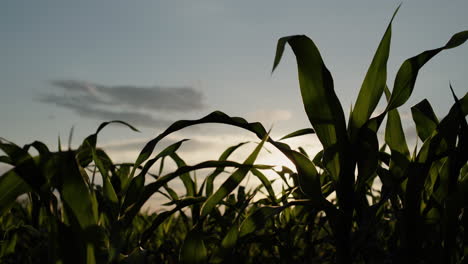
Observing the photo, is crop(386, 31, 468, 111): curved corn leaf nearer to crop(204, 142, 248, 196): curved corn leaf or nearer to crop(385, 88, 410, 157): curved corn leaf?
crop(385, 88, 410, 157): curved corn leaf

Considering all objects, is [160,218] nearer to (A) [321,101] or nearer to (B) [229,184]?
(B) [229,184]

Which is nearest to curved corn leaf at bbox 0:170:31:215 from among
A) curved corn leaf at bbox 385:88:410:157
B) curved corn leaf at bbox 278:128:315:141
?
curved corn leaf at bbox 278:128:315:141

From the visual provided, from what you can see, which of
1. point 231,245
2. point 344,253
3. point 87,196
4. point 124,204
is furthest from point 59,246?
point 344,253

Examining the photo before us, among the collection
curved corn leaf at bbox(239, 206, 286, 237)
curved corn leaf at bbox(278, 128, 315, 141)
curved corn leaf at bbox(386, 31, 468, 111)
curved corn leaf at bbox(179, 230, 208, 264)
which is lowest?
curved corn leaf at bbox(179, 230, 208, 264)

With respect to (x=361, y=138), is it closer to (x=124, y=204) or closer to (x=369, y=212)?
(x=369, y=212)

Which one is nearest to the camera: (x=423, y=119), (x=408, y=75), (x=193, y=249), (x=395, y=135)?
(x=193, y=249)

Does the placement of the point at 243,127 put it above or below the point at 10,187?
above

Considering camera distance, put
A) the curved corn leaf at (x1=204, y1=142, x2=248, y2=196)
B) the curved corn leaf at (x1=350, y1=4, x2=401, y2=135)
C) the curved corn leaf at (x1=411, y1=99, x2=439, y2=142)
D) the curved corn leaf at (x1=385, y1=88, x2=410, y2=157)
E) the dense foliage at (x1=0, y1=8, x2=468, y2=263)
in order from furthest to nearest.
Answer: the curved corn leaf at (x1=204, y1=142, x2=248, y2=196)
the curved corn leaf at (x1=411, y1=99, x2=439, y2=142)
the curved corn leaf at (x1=385, y1=88, x2=410, y2=157)
the curved corn leaf at (x1=350, y1=4, x2=401, y2=135)
the dense foliage at (x1=0, y1=8, x2=468, y2=263)

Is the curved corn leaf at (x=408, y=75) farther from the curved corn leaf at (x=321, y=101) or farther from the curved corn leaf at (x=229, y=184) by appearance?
the curved corn leaf at (x=229, y=184)

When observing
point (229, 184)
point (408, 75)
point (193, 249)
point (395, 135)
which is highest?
point (408, 75)

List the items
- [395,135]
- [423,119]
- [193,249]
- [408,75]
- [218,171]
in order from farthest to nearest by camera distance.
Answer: [218,171]
[423,119]
[395,135]
[408,75]
[193,249]

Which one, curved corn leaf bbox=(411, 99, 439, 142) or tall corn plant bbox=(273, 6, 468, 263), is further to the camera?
curved corn leaf bbox=(411, 99, 439, 142)

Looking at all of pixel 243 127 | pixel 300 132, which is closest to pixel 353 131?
pixel 243 127

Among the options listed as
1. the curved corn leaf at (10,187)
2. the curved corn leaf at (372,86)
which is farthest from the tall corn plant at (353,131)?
the curved corn leaf at (10,187)
